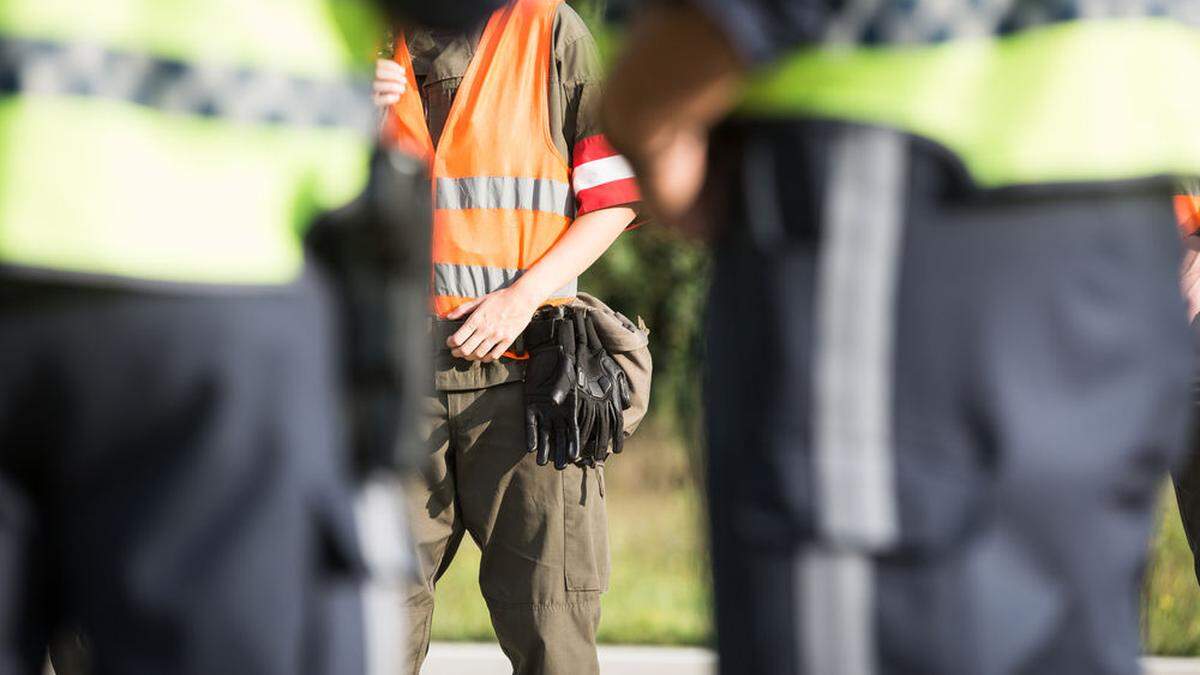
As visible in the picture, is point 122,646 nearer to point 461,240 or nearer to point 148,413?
point 148,413

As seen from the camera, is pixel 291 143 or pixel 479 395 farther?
pixel 479 395

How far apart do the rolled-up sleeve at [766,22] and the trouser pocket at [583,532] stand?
78.8 inches

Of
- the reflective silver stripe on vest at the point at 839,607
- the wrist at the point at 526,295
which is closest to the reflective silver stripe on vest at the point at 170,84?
the reflective silver stripe on vest at the point at 839,607

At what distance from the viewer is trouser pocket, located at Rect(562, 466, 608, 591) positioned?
11.1ft

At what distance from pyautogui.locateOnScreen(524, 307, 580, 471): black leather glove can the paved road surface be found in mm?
1855

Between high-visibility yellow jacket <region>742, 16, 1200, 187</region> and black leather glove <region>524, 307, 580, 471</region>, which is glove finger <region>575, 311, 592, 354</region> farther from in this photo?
high-visibility yellow jacket <region>742, 16, 1200, 187</region>

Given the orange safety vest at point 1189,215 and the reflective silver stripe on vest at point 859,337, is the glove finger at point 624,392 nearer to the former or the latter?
the orange safety vest at point 1189,215

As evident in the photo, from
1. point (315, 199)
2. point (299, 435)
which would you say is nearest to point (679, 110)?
point (315, 199)

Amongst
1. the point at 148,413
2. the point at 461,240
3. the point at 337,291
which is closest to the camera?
the point at 148,413

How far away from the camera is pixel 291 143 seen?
147cm

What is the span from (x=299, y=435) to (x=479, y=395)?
1977mm

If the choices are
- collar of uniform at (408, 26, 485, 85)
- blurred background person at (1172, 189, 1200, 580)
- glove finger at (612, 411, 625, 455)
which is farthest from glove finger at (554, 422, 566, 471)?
blurred background person at (1172, 189, 1200, 580)

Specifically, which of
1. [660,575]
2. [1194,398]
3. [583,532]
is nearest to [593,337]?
[583,532]

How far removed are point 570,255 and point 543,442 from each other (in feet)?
1.27
